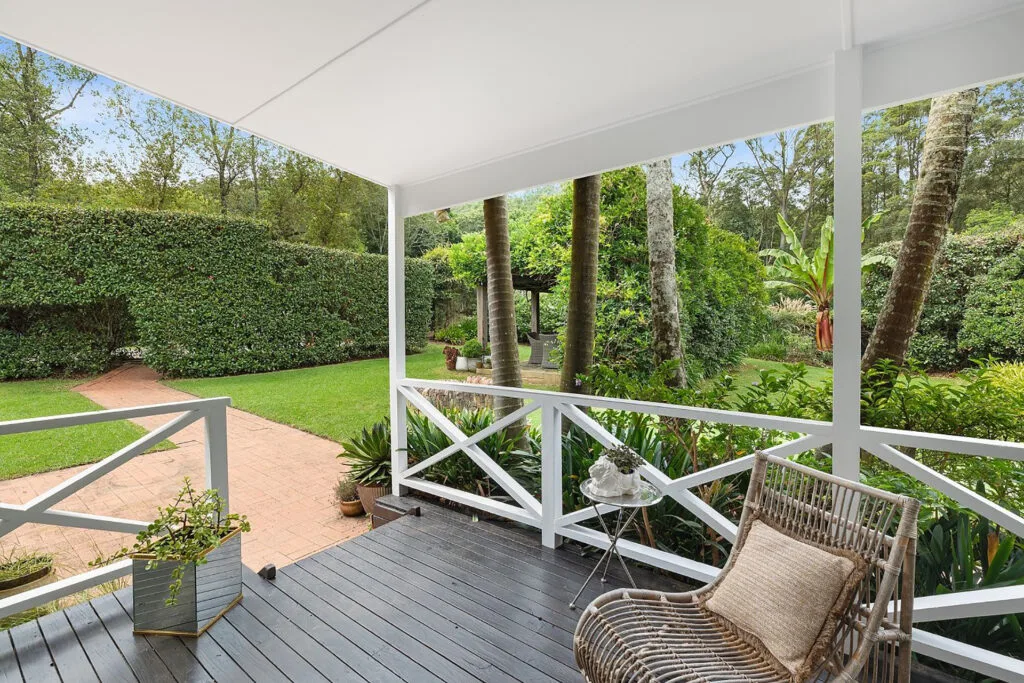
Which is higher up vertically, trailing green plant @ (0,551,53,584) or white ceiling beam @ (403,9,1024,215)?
white ceiling beam @ (403,9,1024,215)

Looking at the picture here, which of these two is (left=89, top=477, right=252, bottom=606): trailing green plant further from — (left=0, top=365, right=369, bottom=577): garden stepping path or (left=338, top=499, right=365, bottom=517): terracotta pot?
(left=338, top=499, right=365, bottom=517): terracotta pot

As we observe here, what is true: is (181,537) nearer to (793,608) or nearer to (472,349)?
(793,608)

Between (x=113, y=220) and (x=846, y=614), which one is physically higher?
(x=113, y=220)

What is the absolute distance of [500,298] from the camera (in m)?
4.27

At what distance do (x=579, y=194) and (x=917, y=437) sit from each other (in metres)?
3.01

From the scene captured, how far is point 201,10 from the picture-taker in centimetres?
185

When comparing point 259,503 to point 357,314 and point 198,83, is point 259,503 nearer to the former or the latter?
point 198,83

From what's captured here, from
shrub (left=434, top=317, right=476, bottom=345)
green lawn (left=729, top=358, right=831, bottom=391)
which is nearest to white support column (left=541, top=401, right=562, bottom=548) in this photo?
green lawn (left=729, top=358, right=831, bottom=391)

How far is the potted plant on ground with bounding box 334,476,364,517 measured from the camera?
474 centimetres

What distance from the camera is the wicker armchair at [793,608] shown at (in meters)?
1.40

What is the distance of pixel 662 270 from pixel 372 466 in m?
4.42

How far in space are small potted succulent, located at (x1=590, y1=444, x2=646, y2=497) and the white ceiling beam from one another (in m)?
1.60

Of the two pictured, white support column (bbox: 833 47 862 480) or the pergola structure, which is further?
white support column (bbox: 833 47 862 480)

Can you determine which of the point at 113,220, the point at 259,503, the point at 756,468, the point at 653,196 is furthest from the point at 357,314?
the point at 756,468
